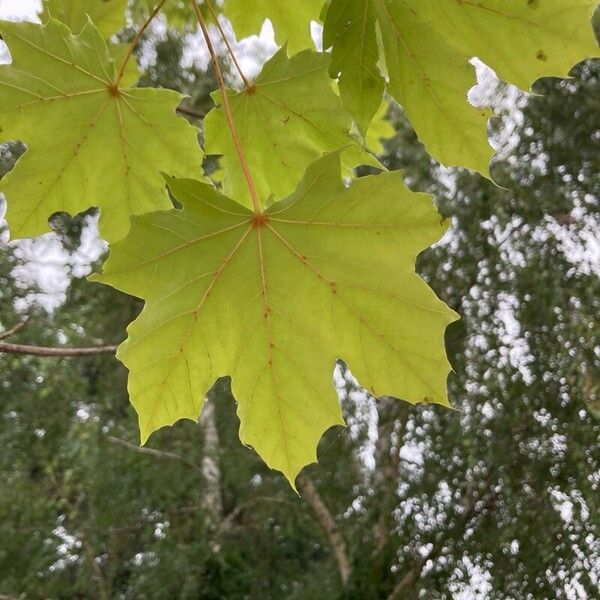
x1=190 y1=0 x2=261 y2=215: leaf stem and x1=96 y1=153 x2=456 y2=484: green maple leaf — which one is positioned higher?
x1=190 y1=0 x2=261 y2=215: leaf stem

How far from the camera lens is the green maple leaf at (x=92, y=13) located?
3.78 ft

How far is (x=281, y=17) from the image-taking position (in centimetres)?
105

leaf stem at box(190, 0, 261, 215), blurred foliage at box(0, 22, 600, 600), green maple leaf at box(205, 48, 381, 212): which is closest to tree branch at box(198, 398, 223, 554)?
blurred foliage at box(0, 22, 600, 600)

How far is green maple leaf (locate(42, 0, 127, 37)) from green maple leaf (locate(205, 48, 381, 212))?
0.33 m

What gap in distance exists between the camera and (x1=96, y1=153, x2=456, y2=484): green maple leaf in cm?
78

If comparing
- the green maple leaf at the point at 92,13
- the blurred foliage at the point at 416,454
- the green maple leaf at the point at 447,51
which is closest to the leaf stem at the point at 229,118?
Result: the green maple leaf at the point at 447,51

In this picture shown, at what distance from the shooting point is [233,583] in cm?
368

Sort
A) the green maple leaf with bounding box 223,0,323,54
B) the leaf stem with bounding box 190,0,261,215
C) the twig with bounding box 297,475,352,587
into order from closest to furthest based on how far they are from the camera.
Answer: the leaf stem with bounding box 190,0,261,215, the green maple leaf with bounding box 223,0,323,54, the twig with bounding box 297,475,352,587

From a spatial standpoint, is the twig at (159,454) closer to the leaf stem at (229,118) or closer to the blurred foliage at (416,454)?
the blurred foliage at (416,454)

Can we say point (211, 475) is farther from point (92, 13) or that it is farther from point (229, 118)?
point (229, 118)

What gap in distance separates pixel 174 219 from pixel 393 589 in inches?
101

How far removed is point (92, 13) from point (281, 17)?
0.35 metres

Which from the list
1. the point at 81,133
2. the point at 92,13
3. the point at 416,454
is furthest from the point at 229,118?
the point at 416,454

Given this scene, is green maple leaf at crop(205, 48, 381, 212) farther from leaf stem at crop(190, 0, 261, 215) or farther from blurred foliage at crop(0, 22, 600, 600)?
blurred foliage at crop(0, 22, 600, 600)
